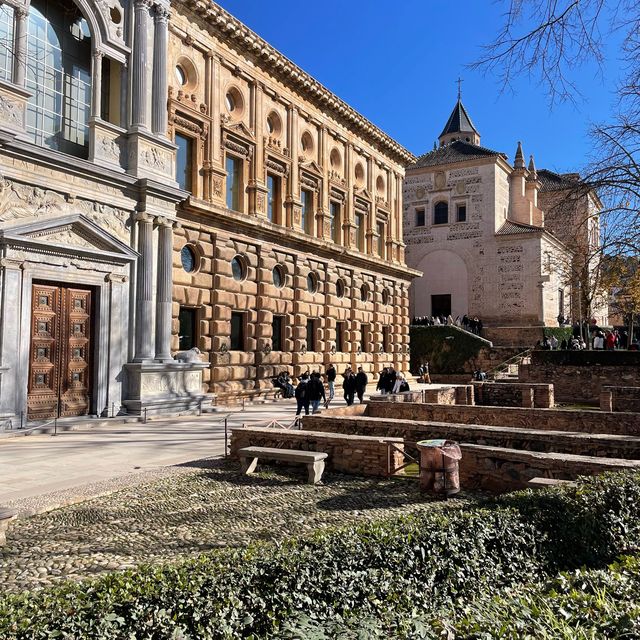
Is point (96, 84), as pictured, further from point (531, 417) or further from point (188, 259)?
point (531, 417)

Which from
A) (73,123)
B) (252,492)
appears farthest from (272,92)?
(252,492)

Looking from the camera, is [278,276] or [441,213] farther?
[441,213]

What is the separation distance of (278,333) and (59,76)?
1300 cm

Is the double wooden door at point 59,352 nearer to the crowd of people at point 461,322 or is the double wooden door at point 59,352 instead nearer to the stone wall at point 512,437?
the stone wall at point 512,437

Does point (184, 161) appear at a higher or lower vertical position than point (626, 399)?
higher

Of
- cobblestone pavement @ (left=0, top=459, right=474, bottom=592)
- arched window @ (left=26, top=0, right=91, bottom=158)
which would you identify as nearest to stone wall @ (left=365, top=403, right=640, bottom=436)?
cobblestone pavement @ (left=0, top=459, right=474, bottom=592)

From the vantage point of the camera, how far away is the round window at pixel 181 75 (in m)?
20.8

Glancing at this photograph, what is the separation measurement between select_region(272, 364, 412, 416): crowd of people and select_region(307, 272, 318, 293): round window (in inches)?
169

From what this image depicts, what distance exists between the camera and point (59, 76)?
16688 millimetres

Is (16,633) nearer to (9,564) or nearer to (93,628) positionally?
(93,628)

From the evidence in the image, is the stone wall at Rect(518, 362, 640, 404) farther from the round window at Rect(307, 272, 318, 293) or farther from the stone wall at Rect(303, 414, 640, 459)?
the stone wall at Rect(303, 414, 640, 459)

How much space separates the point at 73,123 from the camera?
56.0 feet

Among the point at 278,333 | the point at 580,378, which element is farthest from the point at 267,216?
the point at 580,378

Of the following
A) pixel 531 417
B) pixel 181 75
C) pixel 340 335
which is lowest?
pixel 531 417
